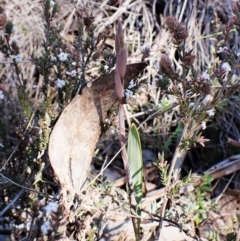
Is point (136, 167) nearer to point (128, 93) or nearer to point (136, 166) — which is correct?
point (136, 166)

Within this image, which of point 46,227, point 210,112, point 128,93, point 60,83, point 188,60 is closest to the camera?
point 46,227

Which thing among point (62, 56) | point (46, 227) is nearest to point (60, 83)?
point (62, 56)

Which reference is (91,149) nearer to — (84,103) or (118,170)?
(84,103)

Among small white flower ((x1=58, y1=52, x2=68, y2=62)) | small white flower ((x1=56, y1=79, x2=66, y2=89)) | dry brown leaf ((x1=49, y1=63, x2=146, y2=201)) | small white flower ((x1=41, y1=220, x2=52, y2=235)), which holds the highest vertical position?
small white flower ((x1=58, y1=52, x2=68, y2=62))

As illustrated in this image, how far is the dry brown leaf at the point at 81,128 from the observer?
76.1 inches

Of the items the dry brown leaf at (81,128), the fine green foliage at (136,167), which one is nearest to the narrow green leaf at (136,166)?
the fine green foliage at (136,167)

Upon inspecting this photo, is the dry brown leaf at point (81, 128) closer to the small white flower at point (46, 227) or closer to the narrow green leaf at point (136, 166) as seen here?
the narrow green leaf at point (136, 166)

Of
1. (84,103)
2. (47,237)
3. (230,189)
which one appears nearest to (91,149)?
(84,103)

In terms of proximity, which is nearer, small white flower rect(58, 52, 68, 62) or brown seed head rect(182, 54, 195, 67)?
brown seed head rect(182, 54, 195, 67)

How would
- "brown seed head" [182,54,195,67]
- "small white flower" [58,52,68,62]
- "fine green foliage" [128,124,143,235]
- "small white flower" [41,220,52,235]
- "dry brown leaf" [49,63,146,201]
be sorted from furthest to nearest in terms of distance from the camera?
1. "small white flower" [58,52,68,62]
2. "fine green foliage" [128,124,143,235]
3. "dry brown leaf" [49,63,146,201]
4. "brown seed head" [182,54,195,67]
5. "small white flower" [41,220,52,235]

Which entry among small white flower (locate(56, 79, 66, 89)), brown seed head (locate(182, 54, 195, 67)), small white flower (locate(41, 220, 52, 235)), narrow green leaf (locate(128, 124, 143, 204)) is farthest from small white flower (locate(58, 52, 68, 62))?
small white flower (locate(41, 220, 52, 235))

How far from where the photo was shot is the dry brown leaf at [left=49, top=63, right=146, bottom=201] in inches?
76.1

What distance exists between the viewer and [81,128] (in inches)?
79.4

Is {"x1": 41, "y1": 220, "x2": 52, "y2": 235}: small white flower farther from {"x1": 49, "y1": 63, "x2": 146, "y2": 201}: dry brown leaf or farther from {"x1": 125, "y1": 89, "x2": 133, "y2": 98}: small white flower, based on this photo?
{"x1": 125, "y1": 89, "x2": 133, "y2": 98}: small white flower
